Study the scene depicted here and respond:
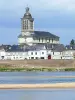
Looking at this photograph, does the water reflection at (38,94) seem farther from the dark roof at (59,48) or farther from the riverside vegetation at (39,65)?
the dark roof at (59,48)

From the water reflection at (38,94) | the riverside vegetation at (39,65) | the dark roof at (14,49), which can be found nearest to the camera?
the water reflection at (38,94)

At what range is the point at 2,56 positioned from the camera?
14975 centimetres

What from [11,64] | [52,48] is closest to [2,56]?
[52,48]

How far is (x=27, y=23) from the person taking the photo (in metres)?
160

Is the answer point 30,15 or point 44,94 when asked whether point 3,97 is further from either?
point 30,15

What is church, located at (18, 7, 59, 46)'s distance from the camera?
156625 millimetres

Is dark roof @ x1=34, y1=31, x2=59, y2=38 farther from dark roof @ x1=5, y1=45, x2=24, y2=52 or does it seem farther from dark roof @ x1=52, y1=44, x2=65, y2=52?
dark roof @ x1=5, y1=45, x2=24, y2=52

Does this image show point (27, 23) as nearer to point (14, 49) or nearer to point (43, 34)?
point (43, 34)

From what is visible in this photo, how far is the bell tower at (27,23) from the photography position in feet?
521

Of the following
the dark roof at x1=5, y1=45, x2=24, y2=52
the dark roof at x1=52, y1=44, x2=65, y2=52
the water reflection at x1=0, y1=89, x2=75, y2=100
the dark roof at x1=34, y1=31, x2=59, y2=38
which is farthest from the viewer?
the dark roof at x1=34, y1=31, x2=59, y2=38

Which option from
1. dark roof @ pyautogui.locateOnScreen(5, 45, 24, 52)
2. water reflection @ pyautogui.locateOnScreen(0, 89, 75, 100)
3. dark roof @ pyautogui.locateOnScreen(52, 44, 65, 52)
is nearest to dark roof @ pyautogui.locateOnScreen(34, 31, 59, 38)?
dark roof @ pyautogui.locateOnScreen(52, 44, 65, 52)

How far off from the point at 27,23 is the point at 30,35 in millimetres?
3891

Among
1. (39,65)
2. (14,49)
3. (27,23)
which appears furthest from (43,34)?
(39,65)

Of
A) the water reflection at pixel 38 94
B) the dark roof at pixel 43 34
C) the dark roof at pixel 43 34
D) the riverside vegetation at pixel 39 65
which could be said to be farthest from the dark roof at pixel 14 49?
the water reflection at pixel 38 94
